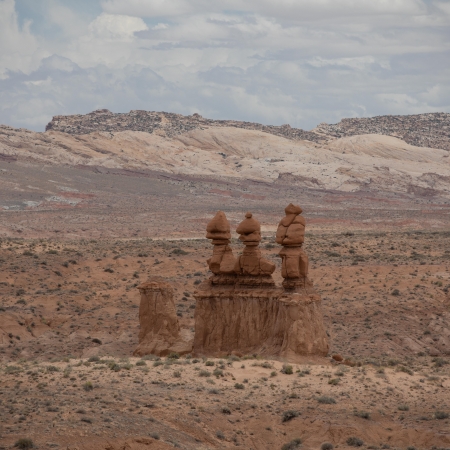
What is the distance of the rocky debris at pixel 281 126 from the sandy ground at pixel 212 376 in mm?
113232

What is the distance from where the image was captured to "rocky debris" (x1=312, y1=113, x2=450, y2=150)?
17250cm

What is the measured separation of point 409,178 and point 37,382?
123 metres

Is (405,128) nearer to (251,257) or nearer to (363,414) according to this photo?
(251,257)

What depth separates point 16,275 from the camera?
48.1 metres

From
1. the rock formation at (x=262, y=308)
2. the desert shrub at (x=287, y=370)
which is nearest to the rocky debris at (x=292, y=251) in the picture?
the rock formation at (x=262, y=308)

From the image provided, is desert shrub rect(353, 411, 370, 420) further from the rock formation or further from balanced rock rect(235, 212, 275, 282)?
balanced rock rect(235, 212, 275, 282)

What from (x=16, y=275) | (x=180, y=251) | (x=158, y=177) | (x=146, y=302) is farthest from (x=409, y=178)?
(x=146, y=302)

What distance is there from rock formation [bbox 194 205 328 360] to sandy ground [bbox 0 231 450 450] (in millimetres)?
974

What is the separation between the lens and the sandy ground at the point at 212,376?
1984 centimetres

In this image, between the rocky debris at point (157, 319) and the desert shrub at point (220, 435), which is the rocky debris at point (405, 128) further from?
the desert shrub at point (220, 435)

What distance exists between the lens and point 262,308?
30047 mm

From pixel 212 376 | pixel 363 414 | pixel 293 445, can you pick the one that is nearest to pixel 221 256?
pixel 212 376

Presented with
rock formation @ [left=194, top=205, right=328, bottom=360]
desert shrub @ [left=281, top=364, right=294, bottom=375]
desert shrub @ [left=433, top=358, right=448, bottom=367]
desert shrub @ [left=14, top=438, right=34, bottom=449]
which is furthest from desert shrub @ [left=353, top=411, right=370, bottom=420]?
desert shrub @ [left=14, top=438, right=34, bottom=449]

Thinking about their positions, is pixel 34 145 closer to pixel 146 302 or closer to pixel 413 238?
pixel 413 238
